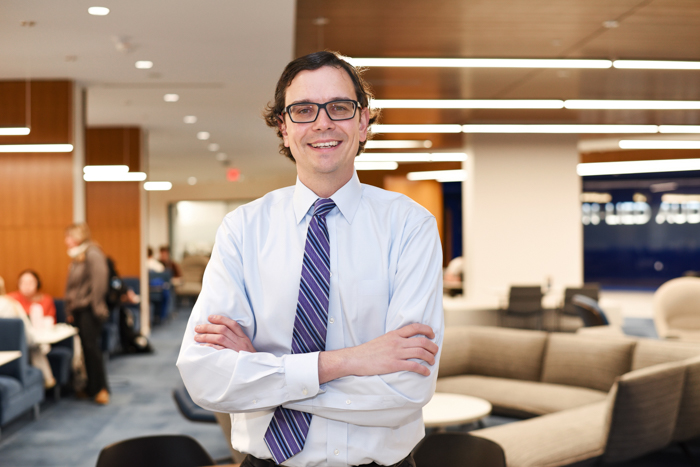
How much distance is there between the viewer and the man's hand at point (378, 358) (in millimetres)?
1395

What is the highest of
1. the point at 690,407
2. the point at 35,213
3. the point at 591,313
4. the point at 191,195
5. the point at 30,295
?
the point at 191,195

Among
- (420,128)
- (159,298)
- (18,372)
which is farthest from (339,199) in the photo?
(159,298)

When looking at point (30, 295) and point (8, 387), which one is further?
point (30, 295)

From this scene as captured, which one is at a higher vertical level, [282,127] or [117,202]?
[117,202]

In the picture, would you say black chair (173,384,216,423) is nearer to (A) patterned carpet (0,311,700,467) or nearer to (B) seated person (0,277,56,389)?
(A) patterned carpet (0,311,700,467)

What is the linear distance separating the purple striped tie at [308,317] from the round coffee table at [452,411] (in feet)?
9.09

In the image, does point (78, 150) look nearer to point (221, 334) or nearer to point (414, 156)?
point (414, 156)

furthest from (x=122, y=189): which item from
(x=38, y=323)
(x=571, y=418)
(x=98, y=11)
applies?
(x=571, y=418)

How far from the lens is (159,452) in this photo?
93.6 inches

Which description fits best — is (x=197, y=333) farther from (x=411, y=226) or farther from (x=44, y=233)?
(x=44, y=233)

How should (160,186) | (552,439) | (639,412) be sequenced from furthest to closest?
1. (160,186)
2. (552,439)
3. (639,412)

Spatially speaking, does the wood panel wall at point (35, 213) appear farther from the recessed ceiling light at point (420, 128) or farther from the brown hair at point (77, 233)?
the recessed ceiling light at point (420, 128)

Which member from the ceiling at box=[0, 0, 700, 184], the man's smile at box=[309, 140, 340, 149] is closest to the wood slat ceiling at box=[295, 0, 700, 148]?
the ceiling at box=[0, 0, 700, 184]

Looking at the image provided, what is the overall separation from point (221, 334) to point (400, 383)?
42 centimetres
